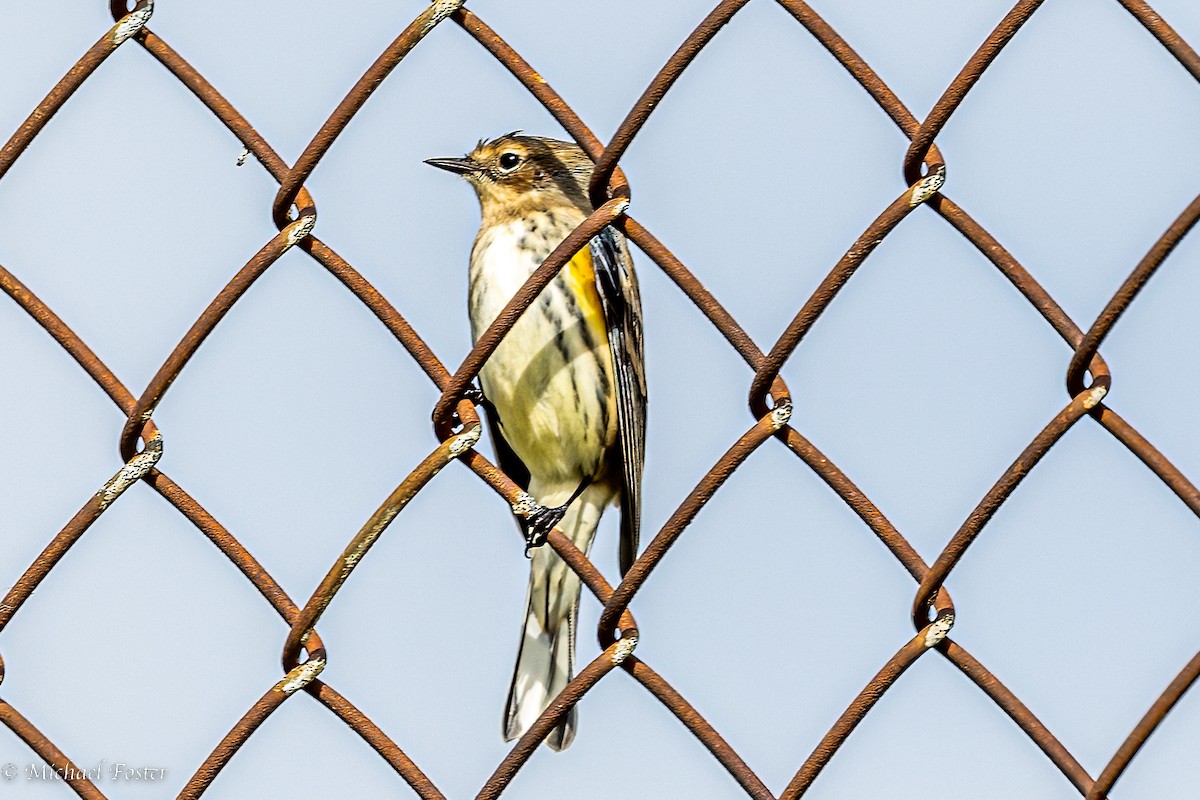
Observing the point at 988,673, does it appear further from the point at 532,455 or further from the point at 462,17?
the point at 532,455

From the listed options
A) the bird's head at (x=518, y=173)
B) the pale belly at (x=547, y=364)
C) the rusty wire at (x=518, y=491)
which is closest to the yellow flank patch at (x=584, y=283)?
the pale belly at (x=547, y=364)

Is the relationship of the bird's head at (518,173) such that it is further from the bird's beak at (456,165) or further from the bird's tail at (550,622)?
the bird's tail at (550,622)

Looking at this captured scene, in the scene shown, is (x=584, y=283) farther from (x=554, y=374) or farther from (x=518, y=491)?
(x=518, y=491)

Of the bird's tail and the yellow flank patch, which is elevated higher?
the yellow flank patch

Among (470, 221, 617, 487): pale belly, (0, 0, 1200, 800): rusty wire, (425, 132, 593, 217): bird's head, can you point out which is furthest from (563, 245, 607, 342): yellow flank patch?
(0, 0, 1200, 800): rusty wire

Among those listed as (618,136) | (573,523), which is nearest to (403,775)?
(618,136)

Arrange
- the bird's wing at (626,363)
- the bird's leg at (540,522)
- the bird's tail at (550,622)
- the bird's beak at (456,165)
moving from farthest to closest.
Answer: the bird's beak at (456,165)
the bird's tail at (550,622)
the bird's wing at (626,363)
the bird's leg at (540,522)

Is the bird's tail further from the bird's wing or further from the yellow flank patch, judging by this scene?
the yellow flank patch
